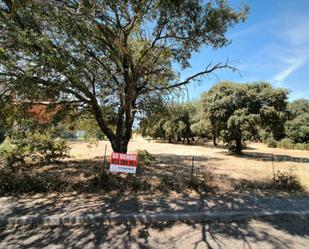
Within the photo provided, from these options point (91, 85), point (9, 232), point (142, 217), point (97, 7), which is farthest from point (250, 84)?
point (9, 232)

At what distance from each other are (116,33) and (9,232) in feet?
18.7

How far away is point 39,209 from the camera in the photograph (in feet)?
17.2

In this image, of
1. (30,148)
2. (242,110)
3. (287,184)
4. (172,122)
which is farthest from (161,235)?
(172,122)

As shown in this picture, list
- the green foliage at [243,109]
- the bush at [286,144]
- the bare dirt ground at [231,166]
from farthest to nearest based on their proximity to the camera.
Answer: the bush at [286,144], the green foliage at [243,109], the bare dirt ground at [231,166]

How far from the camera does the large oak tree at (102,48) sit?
614 cm

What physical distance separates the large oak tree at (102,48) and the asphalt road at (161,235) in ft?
11.4

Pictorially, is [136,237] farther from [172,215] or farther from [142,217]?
[172,215]

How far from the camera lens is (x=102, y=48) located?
7.77 metres

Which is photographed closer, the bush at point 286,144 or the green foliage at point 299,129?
the bush at point 286,144

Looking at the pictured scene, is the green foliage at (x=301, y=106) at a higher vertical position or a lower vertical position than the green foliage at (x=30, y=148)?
higher

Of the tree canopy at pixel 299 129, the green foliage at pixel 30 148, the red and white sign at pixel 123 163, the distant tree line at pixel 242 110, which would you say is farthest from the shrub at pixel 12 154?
the tree canopy at pixel 299 129

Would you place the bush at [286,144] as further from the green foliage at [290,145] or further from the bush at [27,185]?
the bush at [27,185]

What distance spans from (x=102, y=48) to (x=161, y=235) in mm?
5661

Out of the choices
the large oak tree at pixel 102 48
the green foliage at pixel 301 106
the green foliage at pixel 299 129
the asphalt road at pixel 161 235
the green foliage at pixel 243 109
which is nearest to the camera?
the asphalt road at pixel 161 235
